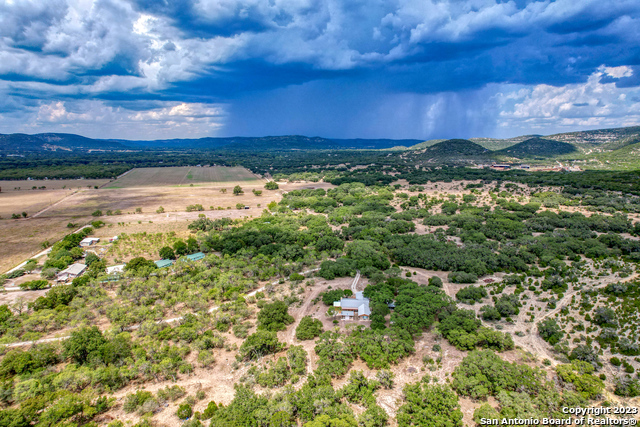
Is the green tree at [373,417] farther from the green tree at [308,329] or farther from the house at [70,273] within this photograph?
the house at [70,273]

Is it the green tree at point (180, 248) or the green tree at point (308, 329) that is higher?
the green tree at point (180, 248)

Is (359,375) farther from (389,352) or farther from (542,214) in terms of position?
(542,214)

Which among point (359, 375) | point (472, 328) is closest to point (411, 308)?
point (472, 328)

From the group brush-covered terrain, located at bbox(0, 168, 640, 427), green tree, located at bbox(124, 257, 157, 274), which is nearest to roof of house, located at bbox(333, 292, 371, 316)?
brush-covered terrain, located at bbox(0, 168, 640, 427)

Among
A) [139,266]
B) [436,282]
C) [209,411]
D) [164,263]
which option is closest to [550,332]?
[436,282]

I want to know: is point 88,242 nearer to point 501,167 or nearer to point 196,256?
point 196,256

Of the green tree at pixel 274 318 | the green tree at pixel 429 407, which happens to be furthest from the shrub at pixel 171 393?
the green tree at pixel 429 407
